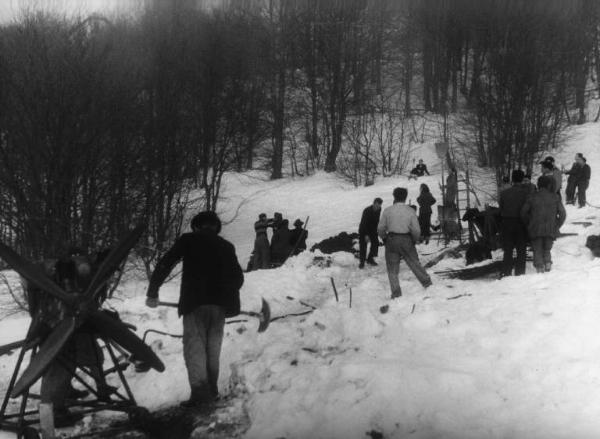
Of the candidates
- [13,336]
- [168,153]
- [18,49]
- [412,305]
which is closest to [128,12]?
[168,153]

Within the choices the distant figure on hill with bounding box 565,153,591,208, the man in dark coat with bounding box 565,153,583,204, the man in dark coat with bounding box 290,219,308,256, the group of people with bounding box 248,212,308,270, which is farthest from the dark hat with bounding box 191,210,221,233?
the distant figure on hill with bounding box 565,153,591,208

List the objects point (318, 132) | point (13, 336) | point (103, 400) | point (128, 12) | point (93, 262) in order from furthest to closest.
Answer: point (318, 132) < point (128, 12) < point (13, 336) < point (93, 262) < point (103, 400)

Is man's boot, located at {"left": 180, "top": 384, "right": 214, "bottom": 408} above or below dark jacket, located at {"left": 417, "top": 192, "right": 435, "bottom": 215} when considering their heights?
below

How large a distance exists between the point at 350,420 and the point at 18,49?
15.0 m

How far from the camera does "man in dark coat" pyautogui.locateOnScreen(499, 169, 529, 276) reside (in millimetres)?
10852

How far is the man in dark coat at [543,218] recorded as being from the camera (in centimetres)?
1051

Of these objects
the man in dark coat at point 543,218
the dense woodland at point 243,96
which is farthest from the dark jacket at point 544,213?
the dense woodland at point 243,96

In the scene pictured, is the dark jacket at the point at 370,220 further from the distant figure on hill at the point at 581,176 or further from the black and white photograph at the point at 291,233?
the distant figure on hill at the point at 581,176

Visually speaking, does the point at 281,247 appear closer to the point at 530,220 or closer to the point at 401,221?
the point at 401,221

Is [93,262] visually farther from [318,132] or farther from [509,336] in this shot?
[318,132]

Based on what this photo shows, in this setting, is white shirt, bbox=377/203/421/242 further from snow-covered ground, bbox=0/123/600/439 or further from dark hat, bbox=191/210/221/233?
dark hat, bbox=191/210/221/233

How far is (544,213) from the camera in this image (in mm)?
10508

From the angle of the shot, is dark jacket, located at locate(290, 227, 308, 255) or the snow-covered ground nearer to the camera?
the snow-covered ground

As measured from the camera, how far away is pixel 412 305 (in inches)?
344
